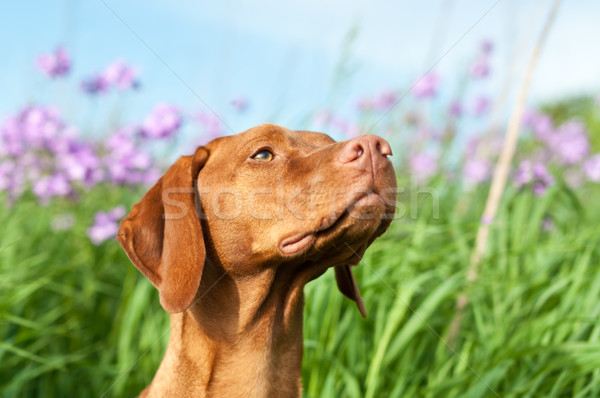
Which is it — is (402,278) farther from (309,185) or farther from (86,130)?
(86,130)

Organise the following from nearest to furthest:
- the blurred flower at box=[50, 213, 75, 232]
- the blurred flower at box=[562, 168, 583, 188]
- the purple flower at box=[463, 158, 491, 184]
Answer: the blurred flower at box=[50, 213, 75, 232] < the purple flower at box=[463, 158, 491, 184] < the blurred flower at box=[562, 168, 583, 188]

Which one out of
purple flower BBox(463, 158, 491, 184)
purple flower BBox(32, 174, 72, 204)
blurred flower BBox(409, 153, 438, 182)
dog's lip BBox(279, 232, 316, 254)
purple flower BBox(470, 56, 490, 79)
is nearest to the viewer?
dog's lip BBox(279, 232, 316, 254)

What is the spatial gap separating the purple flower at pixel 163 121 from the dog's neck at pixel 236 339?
266cm

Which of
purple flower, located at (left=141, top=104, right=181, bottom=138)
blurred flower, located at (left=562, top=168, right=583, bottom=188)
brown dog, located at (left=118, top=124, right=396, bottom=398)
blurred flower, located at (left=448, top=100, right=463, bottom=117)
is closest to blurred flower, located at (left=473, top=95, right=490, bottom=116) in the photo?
blurred flower, located at (left=448, top=100, right=463, bottom=117)

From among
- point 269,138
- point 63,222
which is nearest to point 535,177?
point 269,138

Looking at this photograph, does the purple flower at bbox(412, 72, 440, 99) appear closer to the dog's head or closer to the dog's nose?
the dog's head

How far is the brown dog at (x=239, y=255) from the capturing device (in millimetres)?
2420

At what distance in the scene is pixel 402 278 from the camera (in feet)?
13.6

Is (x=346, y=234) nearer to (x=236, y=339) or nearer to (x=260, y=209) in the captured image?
(x=260, y=209)

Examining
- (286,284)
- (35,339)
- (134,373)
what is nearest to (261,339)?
A: (286,284)

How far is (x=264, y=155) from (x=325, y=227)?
532mm

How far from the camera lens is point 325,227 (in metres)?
2.31

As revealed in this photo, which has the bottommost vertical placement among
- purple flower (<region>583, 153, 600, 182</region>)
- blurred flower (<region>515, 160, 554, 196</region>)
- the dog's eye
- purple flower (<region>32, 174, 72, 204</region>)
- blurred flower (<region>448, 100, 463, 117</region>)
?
the dog's eye

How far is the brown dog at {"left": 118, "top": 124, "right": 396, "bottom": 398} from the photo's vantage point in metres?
2.42
